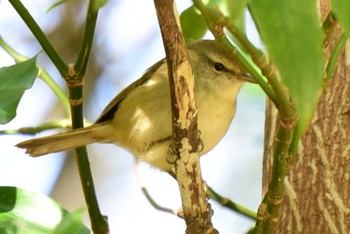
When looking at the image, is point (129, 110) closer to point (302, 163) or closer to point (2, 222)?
point (302, 163)

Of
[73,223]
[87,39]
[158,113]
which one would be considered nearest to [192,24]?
[158,113]

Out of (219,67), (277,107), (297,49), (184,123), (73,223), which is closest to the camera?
(297,49)

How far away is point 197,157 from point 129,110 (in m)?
0.62

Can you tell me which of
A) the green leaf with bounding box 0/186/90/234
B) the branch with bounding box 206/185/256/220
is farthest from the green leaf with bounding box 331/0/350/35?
the branch with bounding box 206/185/256/220

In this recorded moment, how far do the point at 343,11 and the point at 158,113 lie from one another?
1108mm

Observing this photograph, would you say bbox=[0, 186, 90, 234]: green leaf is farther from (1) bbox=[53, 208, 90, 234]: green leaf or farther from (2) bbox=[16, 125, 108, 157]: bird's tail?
(2) bbox=[16, 125, 108, 157]: bird's tail

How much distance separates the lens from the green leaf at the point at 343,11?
511 mm

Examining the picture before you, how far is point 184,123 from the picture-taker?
39.9 inches

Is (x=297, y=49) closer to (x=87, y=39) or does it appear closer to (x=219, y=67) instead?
(x=87, y=39)

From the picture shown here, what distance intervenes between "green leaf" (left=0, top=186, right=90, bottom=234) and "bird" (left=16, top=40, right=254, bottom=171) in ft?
1.87

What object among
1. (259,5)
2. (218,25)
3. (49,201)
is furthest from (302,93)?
(49,201)

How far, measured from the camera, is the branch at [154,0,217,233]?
34.0 inches

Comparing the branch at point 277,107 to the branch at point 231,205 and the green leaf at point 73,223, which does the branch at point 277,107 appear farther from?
the branch at point 231,205

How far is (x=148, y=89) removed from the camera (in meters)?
1.66
